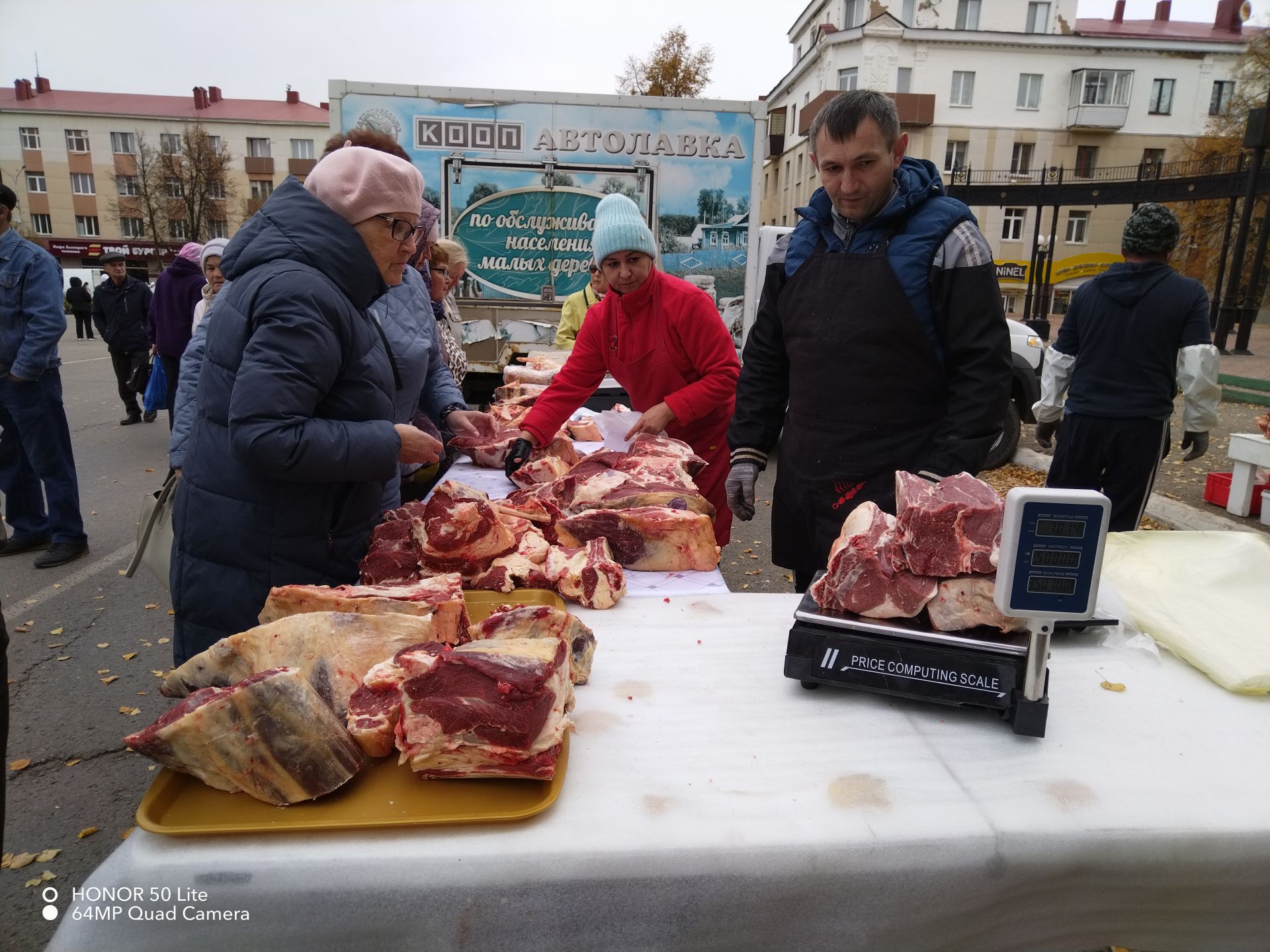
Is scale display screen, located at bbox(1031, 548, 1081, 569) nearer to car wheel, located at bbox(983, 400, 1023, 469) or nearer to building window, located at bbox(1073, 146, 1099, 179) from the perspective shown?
car wheel, located at bbox(983, 400, 1023, 469)

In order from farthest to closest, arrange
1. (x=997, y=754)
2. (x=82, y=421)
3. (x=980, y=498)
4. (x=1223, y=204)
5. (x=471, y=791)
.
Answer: (x=1223, y=204), (x=82, y=421), (x=980, y=498), (x=997, y=754), (x=471, y=791)

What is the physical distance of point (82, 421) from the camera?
427 inches

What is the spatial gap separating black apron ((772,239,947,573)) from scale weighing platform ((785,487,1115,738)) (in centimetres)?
100

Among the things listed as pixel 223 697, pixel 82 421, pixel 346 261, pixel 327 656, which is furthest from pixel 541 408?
pixel 82 421

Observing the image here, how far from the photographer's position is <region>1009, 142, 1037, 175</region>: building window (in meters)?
42.3

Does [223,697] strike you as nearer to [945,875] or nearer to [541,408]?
[945,875]

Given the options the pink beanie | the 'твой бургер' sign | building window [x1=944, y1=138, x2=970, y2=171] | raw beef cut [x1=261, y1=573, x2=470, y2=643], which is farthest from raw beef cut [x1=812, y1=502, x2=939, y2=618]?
building window [x1=944, y1=138, x2=970, y2=171]

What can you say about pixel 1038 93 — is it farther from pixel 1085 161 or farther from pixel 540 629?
pixel 540 629

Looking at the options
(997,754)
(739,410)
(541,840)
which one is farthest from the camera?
(739,410)

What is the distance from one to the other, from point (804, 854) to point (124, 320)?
1225cm

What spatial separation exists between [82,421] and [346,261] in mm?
11152

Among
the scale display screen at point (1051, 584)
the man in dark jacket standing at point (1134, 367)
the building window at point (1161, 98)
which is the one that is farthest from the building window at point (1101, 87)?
the scale display screen at point (1051, 584)

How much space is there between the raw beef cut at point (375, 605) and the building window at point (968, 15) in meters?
52.9

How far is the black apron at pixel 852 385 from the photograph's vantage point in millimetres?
2602
